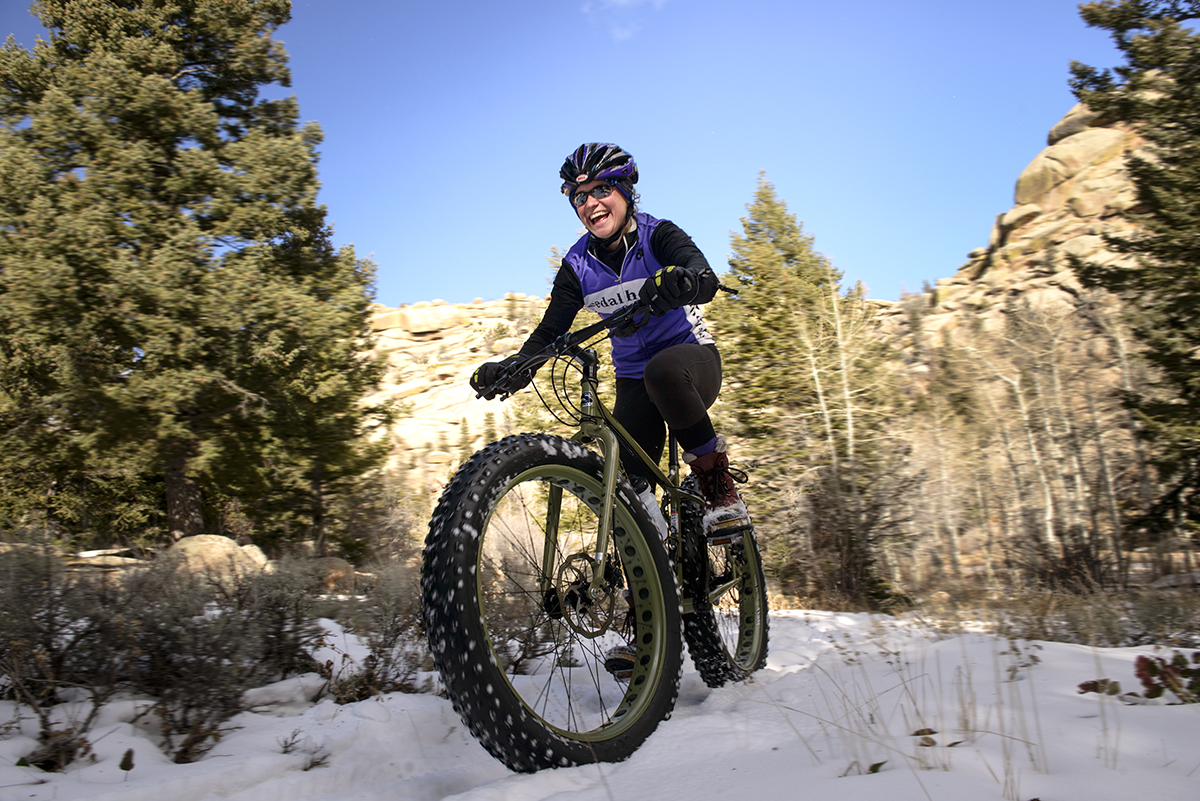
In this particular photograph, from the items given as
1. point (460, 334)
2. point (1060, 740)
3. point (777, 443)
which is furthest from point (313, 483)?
point (460, 334)

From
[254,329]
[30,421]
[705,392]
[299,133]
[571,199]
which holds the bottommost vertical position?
[705,392]

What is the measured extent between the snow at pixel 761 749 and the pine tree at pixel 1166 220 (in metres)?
12.2

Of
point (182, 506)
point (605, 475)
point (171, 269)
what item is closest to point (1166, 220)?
point (605, 475)

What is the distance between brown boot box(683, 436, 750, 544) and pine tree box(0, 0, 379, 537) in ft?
56.0

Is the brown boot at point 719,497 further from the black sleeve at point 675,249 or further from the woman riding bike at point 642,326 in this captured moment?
the black sleeve at point 675,249

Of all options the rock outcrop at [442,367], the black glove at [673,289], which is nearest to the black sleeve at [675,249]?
the black glove at [673,289]

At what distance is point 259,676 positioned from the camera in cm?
306

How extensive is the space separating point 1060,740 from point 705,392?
73.0 inches

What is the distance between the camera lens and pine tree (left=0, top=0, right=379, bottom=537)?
1652cm

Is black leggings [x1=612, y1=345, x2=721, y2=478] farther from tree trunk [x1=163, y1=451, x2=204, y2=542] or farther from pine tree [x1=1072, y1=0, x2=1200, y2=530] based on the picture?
tree trunk [x1=163, y1=451, x2=204, y2=542]

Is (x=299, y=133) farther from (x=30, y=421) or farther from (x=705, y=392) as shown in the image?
(x=705, y=392)

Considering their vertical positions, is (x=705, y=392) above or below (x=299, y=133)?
below

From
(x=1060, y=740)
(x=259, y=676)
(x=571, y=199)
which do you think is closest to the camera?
(x=1060, y=740)

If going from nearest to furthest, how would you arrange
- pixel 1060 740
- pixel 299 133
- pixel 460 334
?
1. pixel 1060 740
2. pixel 299 133
3. pixel 460 334
